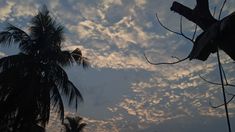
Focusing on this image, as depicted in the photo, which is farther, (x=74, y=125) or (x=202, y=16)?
(x=74, y=125)

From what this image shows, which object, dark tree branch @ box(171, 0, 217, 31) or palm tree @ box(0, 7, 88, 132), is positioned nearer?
dark tree branch @ box(171, 0, 217, 31)

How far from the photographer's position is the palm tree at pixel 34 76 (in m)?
16.0

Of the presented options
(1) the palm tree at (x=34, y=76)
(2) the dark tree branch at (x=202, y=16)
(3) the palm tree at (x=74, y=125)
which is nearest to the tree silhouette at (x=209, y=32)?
(2) the dark tree branch at (x=202, y=16)

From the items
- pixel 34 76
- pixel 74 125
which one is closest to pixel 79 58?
pixel 34 76

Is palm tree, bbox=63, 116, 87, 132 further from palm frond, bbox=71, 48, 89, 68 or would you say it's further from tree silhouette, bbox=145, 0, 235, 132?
tree silhouette, bbox=145, 0, 235, 132

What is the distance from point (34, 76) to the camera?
17.0 meters

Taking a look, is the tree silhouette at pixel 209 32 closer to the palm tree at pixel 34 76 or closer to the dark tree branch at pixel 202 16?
the dark tree branch at pixel 202 16

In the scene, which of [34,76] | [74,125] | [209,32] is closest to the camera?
[209,32]

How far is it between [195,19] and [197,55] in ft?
1.21

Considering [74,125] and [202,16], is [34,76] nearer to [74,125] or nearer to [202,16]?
[202,16]

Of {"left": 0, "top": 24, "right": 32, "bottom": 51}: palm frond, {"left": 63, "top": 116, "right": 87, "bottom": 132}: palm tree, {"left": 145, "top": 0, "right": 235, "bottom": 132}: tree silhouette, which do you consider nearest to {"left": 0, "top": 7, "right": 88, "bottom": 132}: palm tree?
{"left": 0, "top": 24, "right": 32, "bottom": 51}: palm frond

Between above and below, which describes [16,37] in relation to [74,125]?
above

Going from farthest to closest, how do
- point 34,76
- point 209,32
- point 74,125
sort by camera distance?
point 74,125 < point 34,76 < point 209,32

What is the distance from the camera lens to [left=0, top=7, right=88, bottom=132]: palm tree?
15992 millimetres
